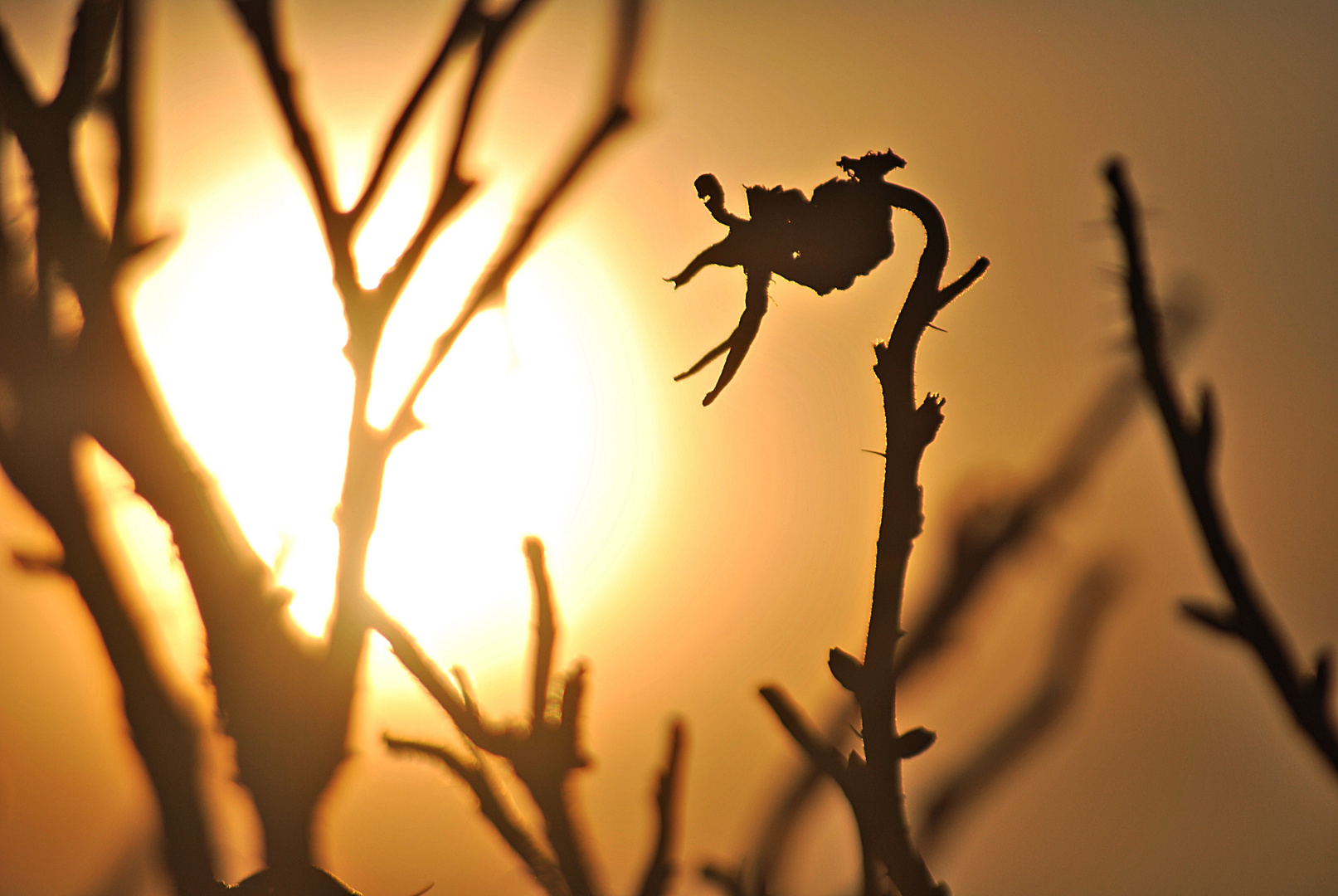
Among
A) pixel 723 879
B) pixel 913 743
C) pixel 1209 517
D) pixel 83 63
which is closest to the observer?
pixel 1209 517

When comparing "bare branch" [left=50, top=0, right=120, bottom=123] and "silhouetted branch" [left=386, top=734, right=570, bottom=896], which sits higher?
"bare branch" [left=50, top=0, right=120, bottom=123]

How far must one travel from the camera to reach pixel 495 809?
0.80 metres

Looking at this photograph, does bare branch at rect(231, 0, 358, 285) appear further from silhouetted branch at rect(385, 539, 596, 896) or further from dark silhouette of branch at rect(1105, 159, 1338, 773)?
dark silhouette of branch at rect(1105, 159, 1338, 773)

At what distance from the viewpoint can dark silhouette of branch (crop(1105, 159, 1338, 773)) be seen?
0.35m

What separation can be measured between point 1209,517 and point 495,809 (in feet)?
2.35

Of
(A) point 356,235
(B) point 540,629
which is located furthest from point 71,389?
(B) point 540,629

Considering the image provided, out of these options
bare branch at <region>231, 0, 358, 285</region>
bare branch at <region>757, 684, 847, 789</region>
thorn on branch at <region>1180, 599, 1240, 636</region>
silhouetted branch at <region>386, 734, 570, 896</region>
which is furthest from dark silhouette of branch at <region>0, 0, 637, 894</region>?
thorn on branch at <region>1180, 599, 1240, 636</region>

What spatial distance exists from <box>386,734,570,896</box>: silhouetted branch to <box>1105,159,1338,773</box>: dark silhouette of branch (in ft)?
2.16

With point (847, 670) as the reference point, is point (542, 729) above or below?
below

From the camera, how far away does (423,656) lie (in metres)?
0.75

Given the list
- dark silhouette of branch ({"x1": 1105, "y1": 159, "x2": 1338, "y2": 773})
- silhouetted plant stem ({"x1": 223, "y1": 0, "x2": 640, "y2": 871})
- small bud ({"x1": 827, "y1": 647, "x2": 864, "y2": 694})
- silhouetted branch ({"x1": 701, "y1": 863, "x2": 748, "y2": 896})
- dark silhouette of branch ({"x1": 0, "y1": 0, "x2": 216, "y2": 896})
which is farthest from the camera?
dark silhouette of branch ({"x1": 0, "y1": 0, "x2": 216, "y2": 896})

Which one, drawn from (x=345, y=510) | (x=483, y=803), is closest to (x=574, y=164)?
(x=345, y=510)

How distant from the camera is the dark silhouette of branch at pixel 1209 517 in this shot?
347 mm

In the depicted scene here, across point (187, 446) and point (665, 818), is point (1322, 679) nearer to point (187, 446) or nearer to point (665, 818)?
point (665, 818)
